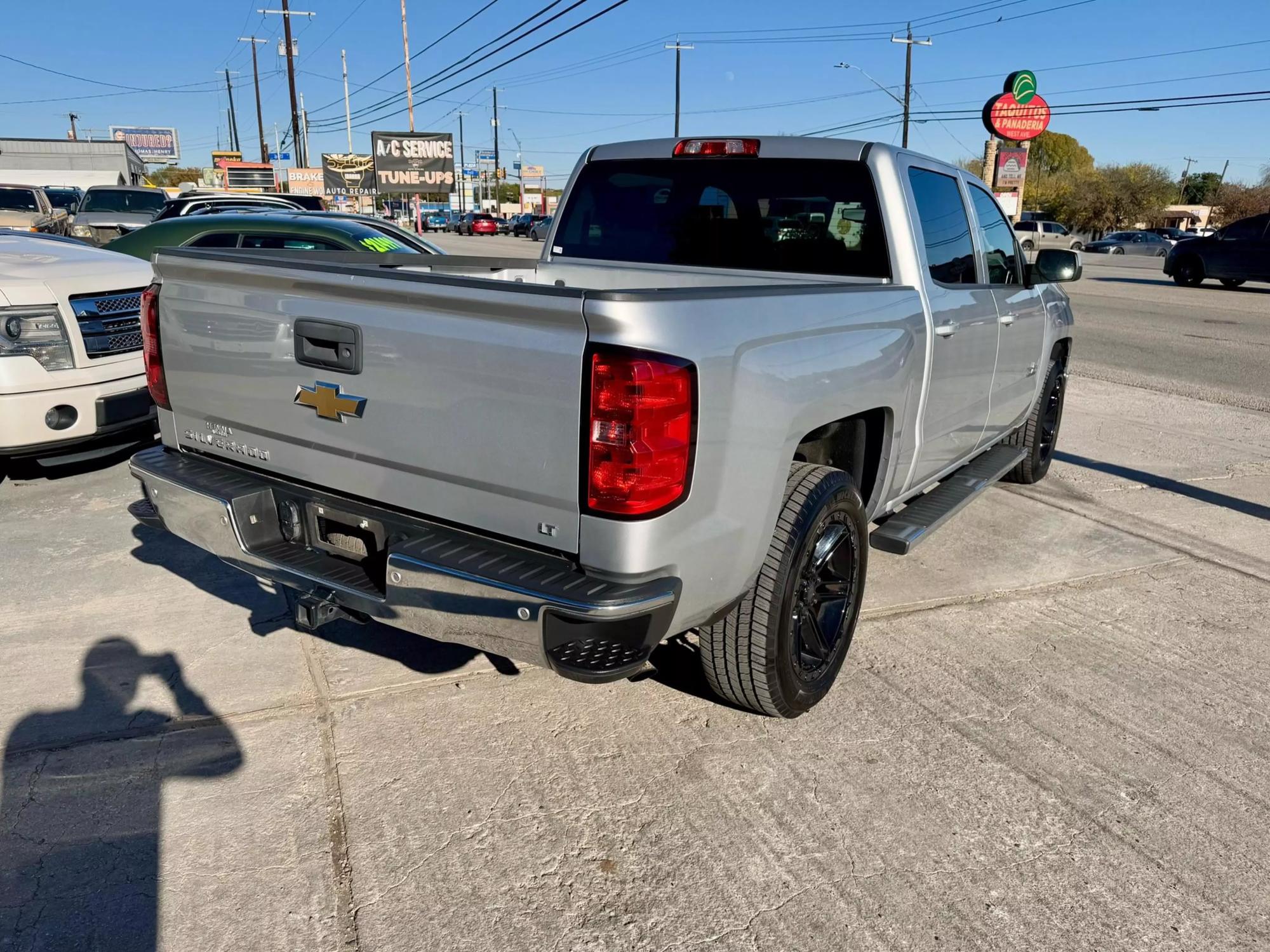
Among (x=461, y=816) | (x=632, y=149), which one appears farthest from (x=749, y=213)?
(x=461, y=816)

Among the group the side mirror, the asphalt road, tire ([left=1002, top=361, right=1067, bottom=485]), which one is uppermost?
the side mirror

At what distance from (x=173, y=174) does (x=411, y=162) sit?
102611 millimetres

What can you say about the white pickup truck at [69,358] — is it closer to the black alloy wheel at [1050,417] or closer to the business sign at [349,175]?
the black alloy wheel at [1050,417]

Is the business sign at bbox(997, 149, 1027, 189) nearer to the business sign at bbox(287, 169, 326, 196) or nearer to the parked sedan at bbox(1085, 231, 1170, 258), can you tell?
the parked sedan at bbox(1085, 231, 1170, 258)

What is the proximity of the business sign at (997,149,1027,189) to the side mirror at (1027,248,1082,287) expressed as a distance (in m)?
24.5

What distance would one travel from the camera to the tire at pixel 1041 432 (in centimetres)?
596

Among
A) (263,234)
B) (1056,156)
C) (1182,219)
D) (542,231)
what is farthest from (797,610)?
(1056,156)

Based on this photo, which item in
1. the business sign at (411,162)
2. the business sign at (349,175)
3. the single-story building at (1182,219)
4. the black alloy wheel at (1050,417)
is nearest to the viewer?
the black alloy wheel at (1050,417)

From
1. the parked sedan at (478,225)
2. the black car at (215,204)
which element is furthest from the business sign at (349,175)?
the black car at (215,204)

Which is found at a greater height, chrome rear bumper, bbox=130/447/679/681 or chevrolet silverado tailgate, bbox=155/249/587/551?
chevrolet silverado tailgate, bbox=155/249/587/551

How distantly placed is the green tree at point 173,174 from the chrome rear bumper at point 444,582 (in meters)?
126

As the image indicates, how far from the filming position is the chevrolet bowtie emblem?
2.82m

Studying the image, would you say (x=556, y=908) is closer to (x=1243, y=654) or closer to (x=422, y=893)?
(x=422, y=893)

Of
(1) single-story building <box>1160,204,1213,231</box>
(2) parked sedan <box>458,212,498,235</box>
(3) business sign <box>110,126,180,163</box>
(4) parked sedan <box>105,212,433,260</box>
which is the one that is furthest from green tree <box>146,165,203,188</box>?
(4) parked sedan <box>105,212,433,260</box>
